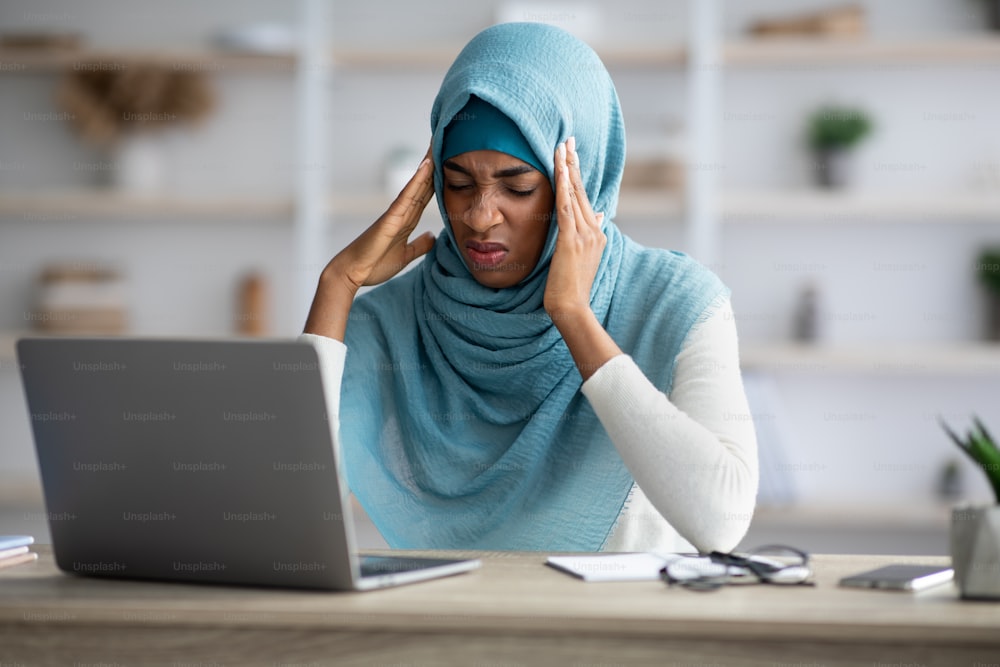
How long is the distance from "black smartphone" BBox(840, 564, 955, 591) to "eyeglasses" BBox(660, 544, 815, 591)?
0.05 metres

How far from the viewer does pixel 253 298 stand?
11.4ft

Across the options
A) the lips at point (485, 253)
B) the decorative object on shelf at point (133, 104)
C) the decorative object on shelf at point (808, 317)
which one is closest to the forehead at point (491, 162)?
the lips at point (485, 253)

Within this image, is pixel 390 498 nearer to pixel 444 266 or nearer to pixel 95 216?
pixel 444 266

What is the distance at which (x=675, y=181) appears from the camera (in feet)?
10.8

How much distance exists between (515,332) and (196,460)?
711 mm

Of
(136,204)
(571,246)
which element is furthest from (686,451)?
(136,204)

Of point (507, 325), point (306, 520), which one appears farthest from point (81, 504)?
point (507, 325)

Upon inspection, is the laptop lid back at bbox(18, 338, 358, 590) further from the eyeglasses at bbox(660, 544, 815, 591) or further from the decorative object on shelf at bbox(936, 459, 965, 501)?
the decorative object on shelf at bbox(936, 459, 965, 501)

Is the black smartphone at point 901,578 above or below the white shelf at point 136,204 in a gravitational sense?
below

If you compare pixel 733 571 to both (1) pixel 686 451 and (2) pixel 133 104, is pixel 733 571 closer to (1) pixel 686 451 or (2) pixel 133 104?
(1) pixel 686 451

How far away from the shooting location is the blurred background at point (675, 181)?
10.8ft

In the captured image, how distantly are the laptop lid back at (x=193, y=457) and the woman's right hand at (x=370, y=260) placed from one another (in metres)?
0.59

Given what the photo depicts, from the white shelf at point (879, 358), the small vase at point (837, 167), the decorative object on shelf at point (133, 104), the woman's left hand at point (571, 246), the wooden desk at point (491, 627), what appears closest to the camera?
the wooden desk at point (491, 627)

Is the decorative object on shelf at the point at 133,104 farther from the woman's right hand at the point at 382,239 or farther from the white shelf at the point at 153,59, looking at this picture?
the woman's right hand at the point at 382,239
